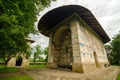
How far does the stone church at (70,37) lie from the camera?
10292 millimetres

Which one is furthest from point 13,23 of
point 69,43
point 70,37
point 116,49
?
point 116,49

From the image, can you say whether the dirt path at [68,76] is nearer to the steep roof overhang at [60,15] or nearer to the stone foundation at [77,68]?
the stone foundation at [77,68]

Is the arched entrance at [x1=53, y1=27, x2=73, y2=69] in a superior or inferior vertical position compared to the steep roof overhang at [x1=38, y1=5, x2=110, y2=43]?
inferior

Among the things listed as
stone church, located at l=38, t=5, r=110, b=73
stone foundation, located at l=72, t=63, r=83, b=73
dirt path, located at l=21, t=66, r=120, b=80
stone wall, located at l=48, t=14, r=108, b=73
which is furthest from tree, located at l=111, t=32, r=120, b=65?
stone foundation, located at l=72, t=63, r=83, b=73

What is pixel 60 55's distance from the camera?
1488 cm

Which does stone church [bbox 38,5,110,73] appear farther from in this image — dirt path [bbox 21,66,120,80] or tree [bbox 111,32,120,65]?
tree [bbox 111,32,120,65]

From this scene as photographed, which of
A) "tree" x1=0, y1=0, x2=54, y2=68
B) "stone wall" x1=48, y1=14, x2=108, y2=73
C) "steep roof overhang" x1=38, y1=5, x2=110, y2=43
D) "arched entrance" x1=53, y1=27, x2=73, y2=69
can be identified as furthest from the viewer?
"arched entrance" x1=53, y1=27, x2=73, y2=69

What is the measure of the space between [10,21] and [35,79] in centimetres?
402

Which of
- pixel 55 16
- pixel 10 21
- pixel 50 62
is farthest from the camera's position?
pixel 50 62

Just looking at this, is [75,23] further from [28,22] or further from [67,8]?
[28,22]

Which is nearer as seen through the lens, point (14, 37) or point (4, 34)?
point (4, 34)

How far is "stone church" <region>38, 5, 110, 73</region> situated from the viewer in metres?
10.3

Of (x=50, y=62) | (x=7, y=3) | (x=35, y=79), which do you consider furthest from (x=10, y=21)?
(x=50, y=62)

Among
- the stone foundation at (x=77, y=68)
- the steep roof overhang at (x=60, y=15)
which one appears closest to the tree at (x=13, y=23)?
the steep roof overhang at (x=60, y=15)
